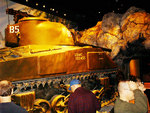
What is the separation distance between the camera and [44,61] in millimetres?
5336

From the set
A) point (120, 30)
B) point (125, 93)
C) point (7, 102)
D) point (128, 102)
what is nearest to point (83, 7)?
point (120, 30)

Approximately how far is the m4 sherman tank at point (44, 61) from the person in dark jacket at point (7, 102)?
8.59 ft

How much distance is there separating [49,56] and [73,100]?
237 cm

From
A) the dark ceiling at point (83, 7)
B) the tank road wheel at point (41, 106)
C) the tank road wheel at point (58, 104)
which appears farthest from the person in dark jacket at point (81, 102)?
the dark ceiling at point (83, 7)

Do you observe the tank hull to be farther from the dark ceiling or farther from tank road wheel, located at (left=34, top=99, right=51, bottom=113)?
the dark ceiling

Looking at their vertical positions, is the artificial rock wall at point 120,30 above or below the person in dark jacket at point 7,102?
above

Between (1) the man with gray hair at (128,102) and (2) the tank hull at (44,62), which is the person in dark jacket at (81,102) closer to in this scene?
(1) the man with gray hair at (128,102)

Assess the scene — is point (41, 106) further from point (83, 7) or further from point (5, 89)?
point (83, 7)

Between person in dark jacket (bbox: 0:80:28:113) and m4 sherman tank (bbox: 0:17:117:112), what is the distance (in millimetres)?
2619

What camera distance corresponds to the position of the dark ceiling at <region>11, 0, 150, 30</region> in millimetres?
13438

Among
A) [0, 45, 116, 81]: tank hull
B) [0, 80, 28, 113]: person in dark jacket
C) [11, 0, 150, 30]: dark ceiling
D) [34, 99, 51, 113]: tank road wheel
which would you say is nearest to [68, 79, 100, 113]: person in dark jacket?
[0, 80, 28, 113]: person in dark jacket

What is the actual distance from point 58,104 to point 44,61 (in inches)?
68.9

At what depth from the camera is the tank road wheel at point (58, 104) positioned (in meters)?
6.02

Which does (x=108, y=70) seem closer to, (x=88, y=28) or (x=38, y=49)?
(x=38, y=49)
